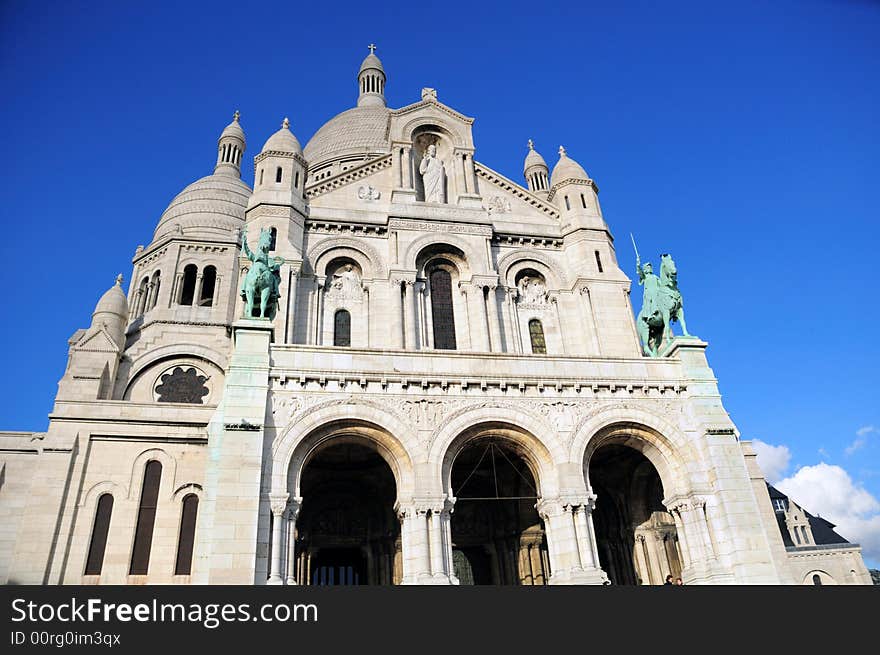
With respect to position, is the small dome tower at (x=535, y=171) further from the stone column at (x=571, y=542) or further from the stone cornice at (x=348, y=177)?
the stone column at (x=571, y=542)

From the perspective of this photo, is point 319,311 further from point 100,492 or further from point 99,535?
point 99,535

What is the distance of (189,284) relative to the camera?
39.1m

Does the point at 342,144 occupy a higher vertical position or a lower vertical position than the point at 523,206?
higher

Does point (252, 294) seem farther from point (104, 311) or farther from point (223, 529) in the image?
point (104, 311)

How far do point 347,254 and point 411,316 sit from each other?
416 centimetres

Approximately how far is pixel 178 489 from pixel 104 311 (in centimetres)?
1378

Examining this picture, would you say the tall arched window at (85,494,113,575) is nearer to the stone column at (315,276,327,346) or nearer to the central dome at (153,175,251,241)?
the stone column at (315,276,327,346)

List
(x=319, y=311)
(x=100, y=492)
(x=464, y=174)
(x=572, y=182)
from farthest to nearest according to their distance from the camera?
(x=572, y=182) → (x=464, y=174) → (x=319, y=311) → (x=100, y=492)

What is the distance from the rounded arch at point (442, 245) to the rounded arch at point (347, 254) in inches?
52.4

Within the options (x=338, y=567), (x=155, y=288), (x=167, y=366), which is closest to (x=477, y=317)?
(x=338, y=567)

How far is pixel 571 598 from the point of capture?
42.0 feet

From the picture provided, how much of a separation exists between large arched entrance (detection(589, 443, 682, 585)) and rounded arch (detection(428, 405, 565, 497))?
2937mm

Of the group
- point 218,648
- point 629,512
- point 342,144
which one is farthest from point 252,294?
point 342,144

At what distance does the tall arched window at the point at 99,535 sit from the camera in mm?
21703
